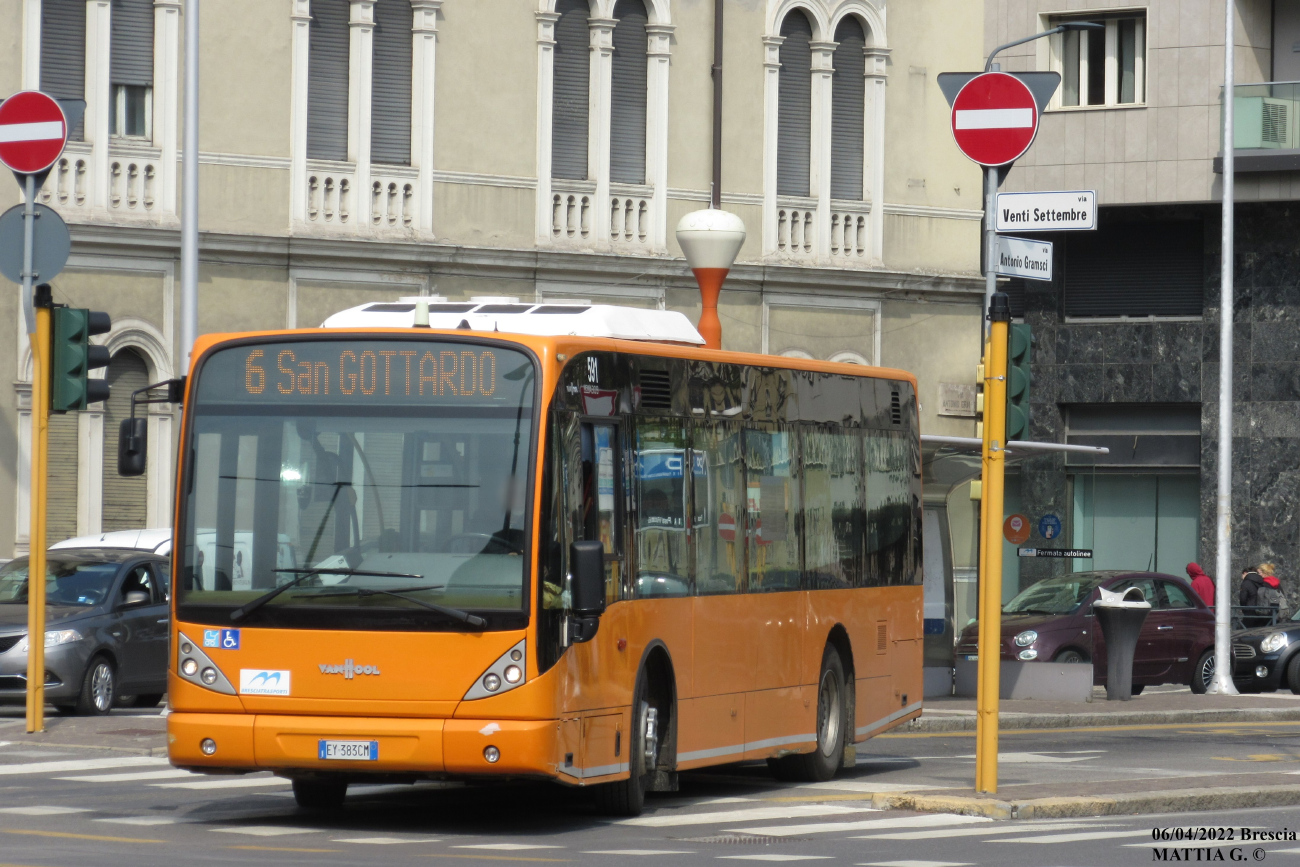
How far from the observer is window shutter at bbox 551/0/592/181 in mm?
34281

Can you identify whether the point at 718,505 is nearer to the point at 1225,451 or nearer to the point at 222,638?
the point at 222,638

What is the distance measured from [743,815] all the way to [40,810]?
4107 mm

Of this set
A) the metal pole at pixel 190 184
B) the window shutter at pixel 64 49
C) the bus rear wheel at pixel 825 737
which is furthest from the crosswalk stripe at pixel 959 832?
the window shutter at pixel 64 49

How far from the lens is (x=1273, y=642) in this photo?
30125 millimetres

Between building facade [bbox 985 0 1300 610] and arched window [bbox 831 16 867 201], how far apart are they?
331 cm

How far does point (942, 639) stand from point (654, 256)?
11.4 meters

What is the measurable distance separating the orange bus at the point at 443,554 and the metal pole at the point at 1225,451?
54.4ft

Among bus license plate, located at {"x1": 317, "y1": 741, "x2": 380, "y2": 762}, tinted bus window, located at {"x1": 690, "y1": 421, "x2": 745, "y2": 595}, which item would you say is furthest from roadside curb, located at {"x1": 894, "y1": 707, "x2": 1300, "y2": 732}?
bus license plate, located at {"x1": 317, "y1": 741, "x2": 380, "y2": 762}

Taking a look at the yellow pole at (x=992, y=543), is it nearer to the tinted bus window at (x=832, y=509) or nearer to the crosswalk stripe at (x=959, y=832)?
the crosswalk stripe at (x=959, y=832)

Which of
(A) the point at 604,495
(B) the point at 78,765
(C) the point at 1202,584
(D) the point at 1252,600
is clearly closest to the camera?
(A) the point at 604,495

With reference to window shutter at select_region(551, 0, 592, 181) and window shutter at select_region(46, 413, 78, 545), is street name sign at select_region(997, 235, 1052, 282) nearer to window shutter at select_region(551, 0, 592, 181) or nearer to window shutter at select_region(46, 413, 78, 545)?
window shutter at select_region(46, 413, 78, 545)

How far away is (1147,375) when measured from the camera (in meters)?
39.9

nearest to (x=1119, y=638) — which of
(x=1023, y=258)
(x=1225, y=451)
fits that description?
(x=1225, y=451)

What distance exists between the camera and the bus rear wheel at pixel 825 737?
1556cm
